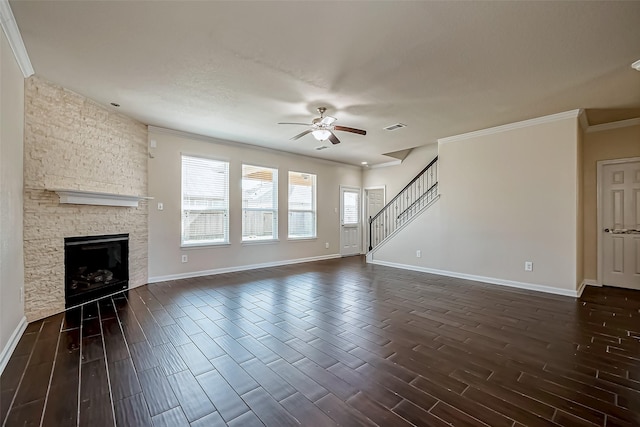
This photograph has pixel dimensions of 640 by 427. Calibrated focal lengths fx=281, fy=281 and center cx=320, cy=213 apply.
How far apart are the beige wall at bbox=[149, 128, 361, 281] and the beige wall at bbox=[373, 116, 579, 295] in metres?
2.61

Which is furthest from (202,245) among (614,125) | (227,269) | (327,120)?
(614,125)

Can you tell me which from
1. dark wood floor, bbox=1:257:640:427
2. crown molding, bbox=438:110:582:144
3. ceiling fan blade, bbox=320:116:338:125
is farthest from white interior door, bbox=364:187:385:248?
ceiling fan blade, bbox=320:116:338:125

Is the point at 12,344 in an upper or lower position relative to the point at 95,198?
lower

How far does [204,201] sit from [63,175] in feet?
7.23

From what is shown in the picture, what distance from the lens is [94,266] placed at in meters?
4.00

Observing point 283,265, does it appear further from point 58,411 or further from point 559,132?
point 559,132

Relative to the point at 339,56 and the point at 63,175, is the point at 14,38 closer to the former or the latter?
the point at 63,175

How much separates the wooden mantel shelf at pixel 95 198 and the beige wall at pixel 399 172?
231 inches

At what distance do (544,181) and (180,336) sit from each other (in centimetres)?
539

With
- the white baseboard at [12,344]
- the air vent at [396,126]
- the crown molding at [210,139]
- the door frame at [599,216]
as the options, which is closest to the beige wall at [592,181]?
the door frame at [599,216]

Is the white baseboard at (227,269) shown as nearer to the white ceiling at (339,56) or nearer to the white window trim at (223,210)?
the white window trim at (223,210)

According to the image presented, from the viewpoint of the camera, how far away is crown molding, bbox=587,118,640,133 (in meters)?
4.43

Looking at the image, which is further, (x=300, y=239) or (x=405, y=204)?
(x=405, y=204)

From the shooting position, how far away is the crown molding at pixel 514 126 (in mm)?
4098
